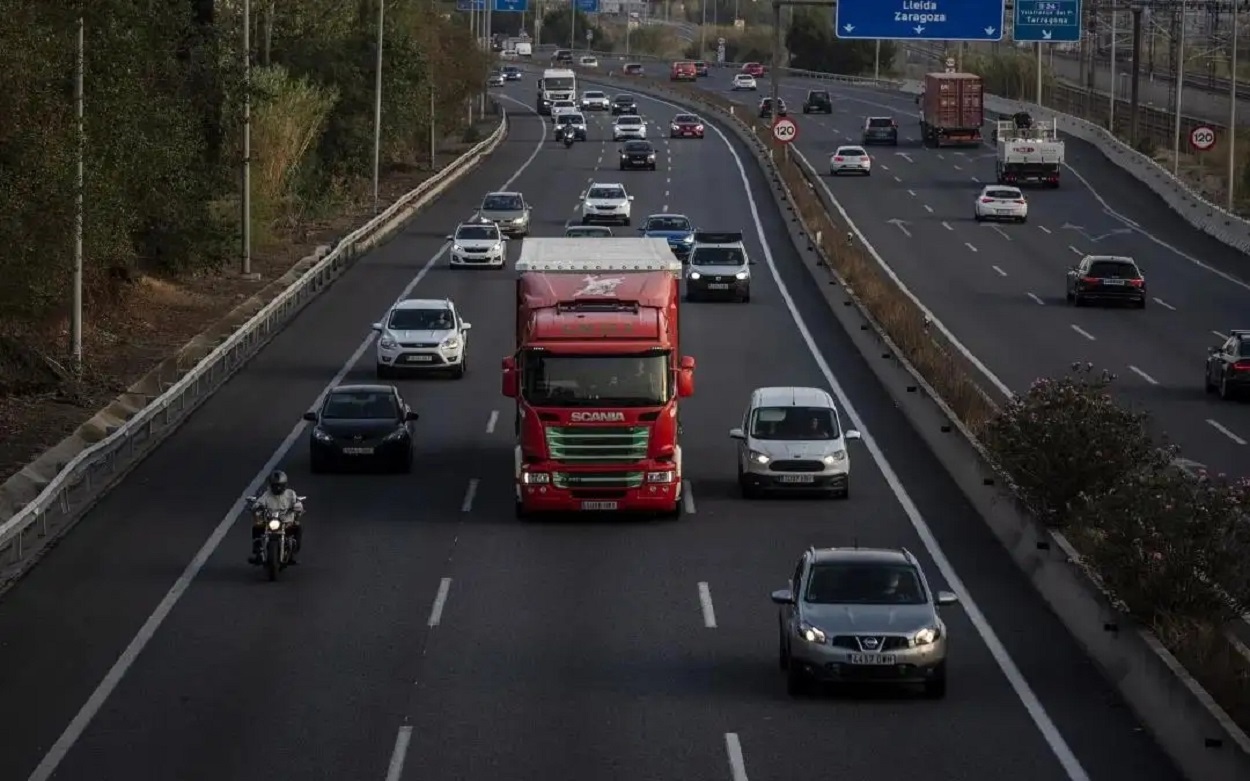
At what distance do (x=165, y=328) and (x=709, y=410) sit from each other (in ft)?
50.8

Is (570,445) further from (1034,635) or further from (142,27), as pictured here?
(142,27)

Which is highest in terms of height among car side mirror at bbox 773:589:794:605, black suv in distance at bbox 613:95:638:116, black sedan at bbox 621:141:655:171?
black suv in distance at bbox 613:95:638:116

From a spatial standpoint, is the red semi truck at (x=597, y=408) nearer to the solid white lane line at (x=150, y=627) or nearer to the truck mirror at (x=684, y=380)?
the truck mirror at (x=684, y=380)

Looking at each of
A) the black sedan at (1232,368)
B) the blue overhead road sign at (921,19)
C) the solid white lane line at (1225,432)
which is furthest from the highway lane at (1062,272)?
the blue overhead road sign at (921,19)

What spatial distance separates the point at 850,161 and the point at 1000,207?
15.7 m

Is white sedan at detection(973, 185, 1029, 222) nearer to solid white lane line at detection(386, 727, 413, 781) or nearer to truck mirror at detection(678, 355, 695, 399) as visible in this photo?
truck mirror at detection(678, 355, 695, 399)

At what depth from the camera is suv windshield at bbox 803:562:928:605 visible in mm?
20609

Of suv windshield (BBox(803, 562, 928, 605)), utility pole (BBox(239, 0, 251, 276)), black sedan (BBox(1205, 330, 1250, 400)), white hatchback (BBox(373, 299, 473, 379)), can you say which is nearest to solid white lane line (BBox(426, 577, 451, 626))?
suv windshield (BBox(803, 562, 928, 605))

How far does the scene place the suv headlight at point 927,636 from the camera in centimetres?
2006

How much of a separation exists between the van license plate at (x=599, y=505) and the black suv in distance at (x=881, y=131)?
79445 mm

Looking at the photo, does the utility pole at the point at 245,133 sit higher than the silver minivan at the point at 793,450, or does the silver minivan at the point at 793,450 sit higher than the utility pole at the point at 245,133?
the utility pole at the point at 245,133

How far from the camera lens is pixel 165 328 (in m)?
50.2

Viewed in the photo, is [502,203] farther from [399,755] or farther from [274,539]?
[399,755]

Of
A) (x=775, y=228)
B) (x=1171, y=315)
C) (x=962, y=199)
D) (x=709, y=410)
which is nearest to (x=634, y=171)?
(x=962, y=199)
